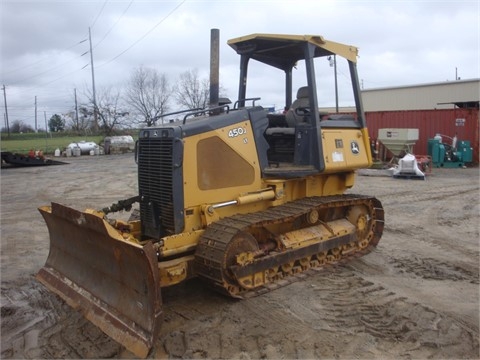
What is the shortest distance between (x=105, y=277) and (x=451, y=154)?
61.0ft

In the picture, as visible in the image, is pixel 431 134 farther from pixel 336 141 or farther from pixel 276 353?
pixel 276 353

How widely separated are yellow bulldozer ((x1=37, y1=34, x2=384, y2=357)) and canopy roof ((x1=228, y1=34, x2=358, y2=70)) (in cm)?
2

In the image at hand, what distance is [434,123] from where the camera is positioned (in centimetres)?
2153

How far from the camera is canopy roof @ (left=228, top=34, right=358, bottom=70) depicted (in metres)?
5.74

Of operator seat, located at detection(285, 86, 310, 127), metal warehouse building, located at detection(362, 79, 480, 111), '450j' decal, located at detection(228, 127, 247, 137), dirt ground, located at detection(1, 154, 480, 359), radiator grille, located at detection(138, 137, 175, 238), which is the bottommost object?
dirt ground, located at detection(1, 154, 480, 359)

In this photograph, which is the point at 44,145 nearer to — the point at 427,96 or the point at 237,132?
the point at 427,96

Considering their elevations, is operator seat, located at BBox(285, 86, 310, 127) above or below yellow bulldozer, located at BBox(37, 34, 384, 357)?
above

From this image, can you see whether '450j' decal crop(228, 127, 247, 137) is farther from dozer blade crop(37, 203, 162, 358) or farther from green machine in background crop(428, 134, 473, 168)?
green machine in background crop(428, 134, 473, 168)

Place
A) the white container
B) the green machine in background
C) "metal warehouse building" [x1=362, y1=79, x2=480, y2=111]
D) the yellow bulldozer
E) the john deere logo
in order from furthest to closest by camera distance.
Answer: the white container < "metal warehouse building" [x1=362, y1=79, x2=480, y2=111] < the green machine in background < the john deere logo < the yellow bulldozer

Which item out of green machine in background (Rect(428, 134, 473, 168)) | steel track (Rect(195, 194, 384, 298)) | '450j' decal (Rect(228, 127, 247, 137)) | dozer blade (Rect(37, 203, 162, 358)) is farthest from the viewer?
green machine in background (Rect(428, 134, 473, 168))

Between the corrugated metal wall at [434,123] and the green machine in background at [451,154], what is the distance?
0.90 metres

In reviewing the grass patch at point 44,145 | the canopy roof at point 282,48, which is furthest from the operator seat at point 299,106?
the grass patch at point 44,145

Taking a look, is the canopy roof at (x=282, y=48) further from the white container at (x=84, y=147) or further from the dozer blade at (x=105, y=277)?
the white container at (x=84, y=147)

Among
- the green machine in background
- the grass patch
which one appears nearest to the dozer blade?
the green machine in background
